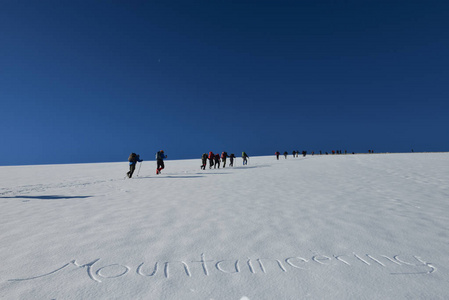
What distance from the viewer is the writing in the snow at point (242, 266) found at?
2826 mm

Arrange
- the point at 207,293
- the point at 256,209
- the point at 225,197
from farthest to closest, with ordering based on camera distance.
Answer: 1. the point at 225,197
2. the point at 256,209
3. the point at 207,293

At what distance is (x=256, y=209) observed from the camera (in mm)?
6199

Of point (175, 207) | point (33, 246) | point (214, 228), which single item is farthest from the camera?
point (175, 207)

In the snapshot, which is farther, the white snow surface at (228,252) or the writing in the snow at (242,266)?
the writing in the snow at (242,266)

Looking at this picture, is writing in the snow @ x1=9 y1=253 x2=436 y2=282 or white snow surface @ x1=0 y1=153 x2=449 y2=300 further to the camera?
writing in the snow @ x1=9 y1=253 x2=436 y2=282

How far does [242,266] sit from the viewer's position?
2992 millimetres

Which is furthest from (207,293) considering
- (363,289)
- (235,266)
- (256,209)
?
(256,209)

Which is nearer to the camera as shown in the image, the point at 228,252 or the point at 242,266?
the point at 242,266

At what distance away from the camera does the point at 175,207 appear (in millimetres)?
6621

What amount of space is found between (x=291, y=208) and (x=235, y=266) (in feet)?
12.2

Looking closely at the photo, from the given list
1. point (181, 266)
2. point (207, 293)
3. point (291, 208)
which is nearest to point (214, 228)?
point (181, 266)

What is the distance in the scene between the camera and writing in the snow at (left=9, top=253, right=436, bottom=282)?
283 centimetres

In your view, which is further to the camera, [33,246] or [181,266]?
[33,246]

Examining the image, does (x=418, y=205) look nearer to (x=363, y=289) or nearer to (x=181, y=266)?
(x=363, y=289)
